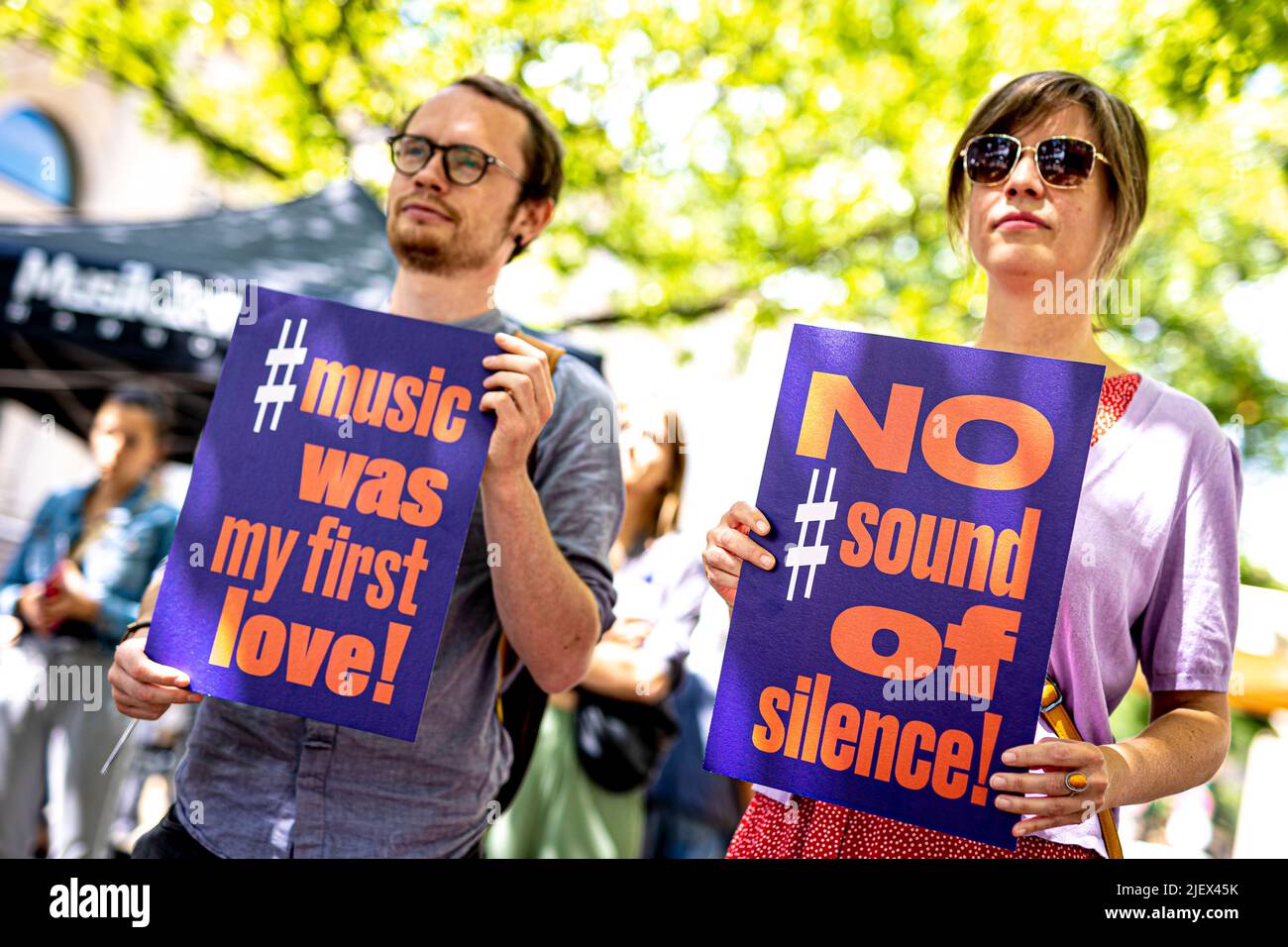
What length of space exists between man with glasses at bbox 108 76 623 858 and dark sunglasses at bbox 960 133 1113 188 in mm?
775

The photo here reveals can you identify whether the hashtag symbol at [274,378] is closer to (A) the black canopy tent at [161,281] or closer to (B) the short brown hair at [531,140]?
(B) the short brown hair at [531,140]

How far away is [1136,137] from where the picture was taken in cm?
169

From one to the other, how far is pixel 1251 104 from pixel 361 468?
18.4 ft

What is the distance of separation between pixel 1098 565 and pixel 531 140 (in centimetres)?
131

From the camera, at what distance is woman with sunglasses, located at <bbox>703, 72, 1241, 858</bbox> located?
145 cm

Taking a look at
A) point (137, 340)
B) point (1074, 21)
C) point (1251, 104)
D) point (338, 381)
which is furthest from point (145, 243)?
point (1251, 104)

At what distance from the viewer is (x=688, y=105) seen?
791 cm

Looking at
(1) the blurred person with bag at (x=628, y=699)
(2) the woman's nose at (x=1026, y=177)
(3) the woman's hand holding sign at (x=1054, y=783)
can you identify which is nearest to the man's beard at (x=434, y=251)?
(2) the woman's nose at (x=1026, y=177)

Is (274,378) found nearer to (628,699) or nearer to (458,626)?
(458,626)

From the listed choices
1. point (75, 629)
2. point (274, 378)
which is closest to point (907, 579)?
point (274, 378)

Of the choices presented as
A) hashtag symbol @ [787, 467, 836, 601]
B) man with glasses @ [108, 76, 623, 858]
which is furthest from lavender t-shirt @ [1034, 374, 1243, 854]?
man with glasses @ [108, 76, 623, 858]

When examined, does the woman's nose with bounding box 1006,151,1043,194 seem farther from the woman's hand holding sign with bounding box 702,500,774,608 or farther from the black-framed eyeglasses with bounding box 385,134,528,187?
the black-framed eyeglasses with bounding box 385,134,528,187

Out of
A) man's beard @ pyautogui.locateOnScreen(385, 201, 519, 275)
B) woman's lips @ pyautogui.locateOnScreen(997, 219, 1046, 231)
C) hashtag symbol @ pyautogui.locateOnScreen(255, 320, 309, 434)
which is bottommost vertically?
hashtag symbol @ pyautogui.locateOnScreen(255, 320, 309, 434)

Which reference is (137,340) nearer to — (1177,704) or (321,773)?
(321,773)
